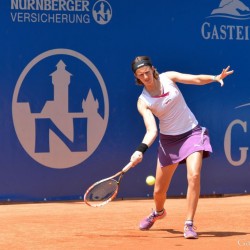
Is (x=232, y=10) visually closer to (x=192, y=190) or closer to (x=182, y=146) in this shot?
(x=182, y=146)

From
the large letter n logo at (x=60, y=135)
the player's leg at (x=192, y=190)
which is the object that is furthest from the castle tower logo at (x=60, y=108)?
the player's leg at (x=192, y=190)

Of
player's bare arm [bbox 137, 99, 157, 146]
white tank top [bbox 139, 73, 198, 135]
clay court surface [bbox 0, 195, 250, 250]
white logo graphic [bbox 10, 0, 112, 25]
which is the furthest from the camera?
white logo graphic [bbox 10, 0, 112, 25]

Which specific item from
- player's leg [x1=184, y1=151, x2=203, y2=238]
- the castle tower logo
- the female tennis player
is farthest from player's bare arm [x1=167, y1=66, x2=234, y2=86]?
the castle tower logo

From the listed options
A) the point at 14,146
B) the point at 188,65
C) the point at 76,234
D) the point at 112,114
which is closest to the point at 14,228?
the point at 76,234

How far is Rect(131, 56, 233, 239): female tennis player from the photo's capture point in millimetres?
7730

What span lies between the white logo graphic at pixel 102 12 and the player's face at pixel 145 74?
10.3ft

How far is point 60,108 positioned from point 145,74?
3056 mm

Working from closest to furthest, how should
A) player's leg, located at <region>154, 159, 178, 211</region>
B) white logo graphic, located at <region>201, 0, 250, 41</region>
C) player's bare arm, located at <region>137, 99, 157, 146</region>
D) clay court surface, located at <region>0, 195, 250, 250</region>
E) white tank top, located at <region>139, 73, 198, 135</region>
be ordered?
clay court surface, located at <region>0, 195, 250, 250</region> < player's bare arm, located at <region>137, 99, 157, 146</region> < white tank top, located at <region>139, 73, 198, 135</region> < player's leg, located at <region>154, 159, 178, 211</region> < white logo graphic, located at <region>201, 0, 250, 41</region>

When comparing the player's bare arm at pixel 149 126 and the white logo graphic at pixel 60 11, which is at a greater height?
the white logo graphic at pixel 60 11

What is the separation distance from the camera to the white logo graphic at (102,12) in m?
10.8

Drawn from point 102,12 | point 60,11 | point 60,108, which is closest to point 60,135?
point 60,108

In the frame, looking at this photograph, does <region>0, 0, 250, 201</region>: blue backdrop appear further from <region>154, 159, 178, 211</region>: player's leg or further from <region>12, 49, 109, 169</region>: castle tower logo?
<region>154, 159, 178, 211</region>: player's leg

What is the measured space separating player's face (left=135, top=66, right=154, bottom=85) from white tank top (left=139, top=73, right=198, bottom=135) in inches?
6.2

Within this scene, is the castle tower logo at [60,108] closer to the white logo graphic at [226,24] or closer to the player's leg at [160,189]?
the white logo graphic at [226,24]
